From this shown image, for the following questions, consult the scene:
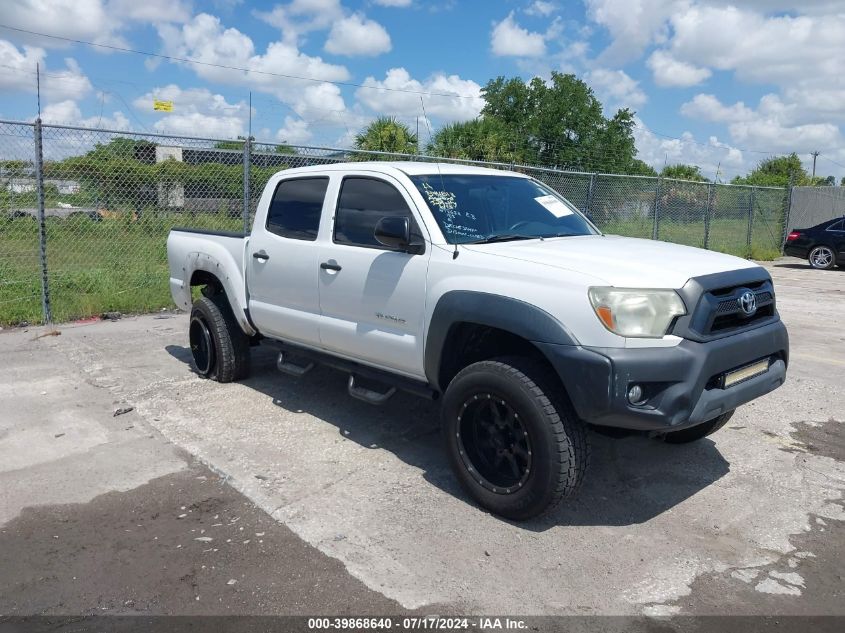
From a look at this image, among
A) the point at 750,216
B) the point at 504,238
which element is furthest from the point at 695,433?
the point at 750,216

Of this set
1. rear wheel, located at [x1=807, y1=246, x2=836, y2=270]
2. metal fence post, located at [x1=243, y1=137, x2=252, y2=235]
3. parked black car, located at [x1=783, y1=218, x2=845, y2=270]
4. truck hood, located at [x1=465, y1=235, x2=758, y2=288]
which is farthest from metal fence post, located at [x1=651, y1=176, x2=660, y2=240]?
truck hood, located at [x1=465, y1=235, x2=758, y2=288]

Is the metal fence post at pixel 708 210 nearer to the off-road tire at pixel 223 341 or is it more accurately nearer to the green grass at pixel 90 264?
the green grass at pixel 90 264

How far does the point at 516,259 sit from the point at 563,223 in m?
1.22

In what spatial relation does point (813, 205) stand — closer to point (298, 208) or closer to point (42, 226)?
point (298, 208)

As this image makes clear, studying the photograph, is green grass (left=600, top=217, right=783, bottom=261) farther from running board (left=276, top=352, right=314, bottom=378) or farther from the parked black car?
running board (left=276, top=352, right=314, bottom=378)

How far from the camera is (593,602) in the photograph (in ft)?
10.5

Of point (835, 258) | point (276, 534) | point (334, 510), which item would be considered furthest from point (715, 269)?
point (835, 258)

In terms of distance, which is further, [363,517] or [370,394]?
[370,394]

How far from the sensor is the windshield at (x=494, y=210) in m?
4.51

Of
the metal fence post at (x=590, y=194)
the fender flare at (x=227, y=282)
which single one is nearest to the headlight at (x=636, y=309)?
the fender flare at (x=227, y=282)

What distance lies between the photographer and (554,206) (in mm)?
5184

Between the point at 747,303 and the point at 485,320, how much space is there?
1.41m

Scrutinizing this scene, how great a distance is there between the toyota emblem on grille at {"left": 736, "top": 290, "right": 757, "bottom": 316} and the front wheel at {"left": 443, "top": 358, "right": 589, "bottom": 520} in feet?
3.58

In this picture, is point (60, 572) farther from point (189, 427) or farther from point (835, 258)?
point (835, 258)
